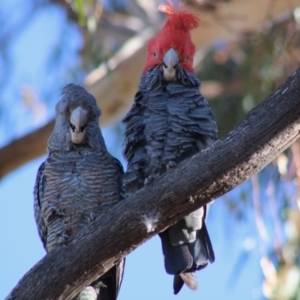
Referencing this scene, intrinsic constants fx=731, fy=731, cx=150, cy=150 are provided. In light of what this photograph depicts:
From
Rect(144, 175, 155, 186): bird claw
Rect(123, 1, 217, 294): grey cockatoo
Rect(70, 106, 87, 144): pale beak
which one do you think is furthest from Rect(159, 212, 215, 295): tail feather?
Rect(70, 106, 87, 144): pale beak

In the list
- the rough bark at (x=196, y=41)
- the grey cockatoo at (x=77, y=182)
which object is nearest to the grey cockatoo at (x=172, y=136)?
the grey cockatoo at (x=77, y=182)

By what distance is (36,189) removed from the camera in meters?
3.55

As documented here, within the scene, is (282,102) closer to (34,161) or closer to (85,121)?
(85,121)

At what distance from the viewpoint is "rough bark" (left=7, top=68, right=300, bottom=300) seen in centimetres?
269

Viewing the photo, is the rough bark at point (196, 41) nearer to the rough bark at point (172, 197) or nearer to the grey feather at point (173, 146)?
the grey feather at point (173, 146)

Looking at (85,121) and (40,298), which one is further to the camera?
(85,121)

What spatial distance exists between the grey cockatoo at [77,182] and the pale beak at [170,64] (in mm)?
413

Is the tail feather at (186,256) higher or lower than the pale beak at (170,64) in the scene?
lower

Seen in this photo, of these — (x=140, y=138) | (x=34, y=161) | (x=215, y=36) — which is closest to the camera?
(x=140, y=138)

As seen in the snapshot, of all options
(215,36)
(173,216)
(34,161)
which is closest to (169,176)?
(173,216)

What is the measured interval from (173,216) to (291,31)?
3.28m

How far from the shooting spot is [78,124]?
3.45 metres

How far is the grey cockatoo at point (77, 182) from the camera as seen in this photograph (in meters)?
3.35

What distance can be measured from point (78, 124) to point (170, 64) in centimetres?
52
